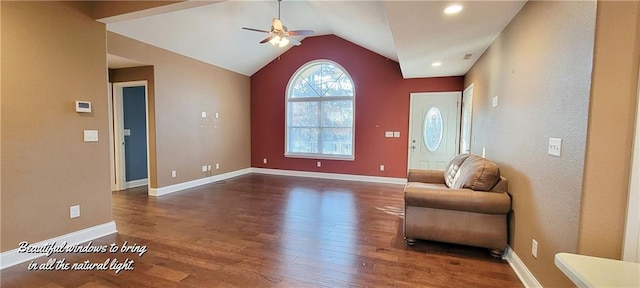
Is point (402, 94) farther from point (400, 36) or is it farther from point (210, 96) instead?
point (210, 96)

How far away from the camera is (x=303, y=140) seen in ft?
22.6

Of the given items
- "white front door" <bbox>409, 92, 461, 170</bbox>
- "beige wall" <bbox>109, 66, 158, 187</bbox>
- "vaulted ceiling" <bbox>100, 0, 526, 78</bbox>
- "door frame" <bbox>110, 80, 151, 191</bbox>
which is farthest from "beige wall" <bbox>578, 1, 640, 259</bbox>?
"door frame" <bbox>110, 80, 151, 191</bbox>

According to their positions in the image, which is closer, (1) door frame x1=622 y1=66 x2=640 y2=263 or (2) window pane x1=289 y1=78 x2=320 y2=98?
(1) door frame x1=622 y1=66 x2=640 y2=263

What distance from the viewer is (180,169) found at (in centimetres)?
525

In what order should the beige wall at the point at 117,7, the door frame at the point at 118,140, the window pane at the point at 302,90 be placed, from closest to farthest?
the beige wall at the point at 117,7
the door frame at the point at 118,140
the window pane at the point at 302,90

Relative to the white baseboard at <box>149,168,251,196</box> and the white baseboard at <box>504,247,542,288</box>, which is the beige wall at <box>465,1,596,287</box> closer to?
the white baseboard at <box>504,247,542,288</box>

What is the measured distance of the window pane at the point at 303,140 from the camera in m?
6.79

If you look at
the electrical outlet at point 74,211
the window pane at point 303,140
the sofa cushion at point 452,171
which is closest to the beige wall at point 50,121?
the electrical outlet at point 74,211

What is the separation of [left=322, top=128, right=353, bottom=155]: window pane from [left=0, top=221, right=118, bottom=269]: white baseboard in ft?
14.5

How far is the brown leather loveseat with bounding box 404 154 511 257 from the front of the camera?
8.21 feet

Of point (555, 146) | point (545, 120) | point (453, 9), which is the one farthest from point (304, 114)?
point (555, 146)

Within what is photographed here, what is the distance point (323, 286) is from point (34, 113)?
297cm

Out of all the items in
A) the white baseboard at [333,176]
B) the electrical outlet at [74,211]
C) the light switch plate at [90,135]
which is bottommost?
the white baseboard at [333,176]

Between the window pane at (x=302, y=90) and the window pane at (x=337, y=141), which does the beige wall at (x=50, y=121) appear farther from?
the window pane at (x=337, y=141)
